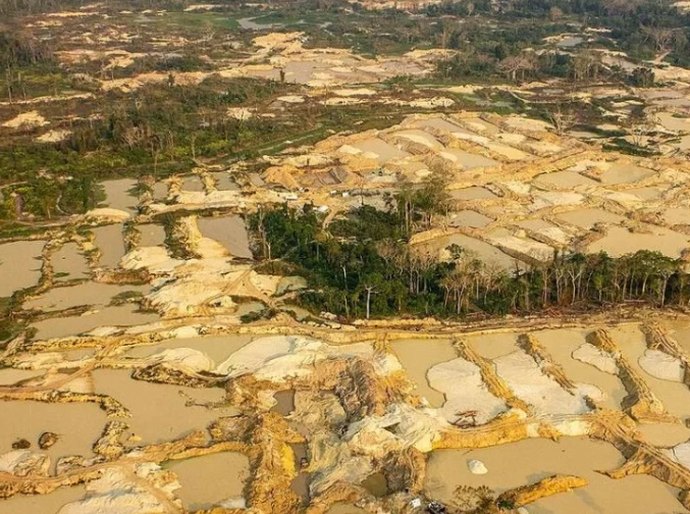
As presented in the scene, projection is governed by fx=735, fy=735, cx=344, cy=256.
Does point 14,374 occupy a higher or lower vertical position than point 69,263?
lower

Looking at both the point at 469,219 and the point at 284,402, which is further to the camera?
the point at 469,219

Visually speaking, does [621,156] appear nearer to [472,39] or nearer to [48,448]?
[48,448]

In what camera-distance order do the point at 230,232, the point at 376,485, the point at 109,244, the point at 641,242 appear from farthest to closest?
the point at 230,232
the point at 109,244
the point at 641,242
the point at 376,485

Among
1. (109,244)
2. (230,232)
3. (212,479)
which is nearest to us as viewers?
(212,479)

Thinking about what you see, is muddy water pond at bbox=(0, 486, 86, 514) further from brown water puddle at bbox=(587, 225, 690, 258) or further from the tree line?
brown water puddle at bbox=(587, 225, 690, 258)

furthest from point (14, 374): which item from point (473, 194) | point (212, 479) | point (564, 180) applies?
point (564, 180)

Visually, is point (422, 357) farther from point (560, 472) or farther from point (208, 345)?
point (208, 345)

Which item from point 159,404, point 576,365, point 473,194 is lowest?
point 576,365
